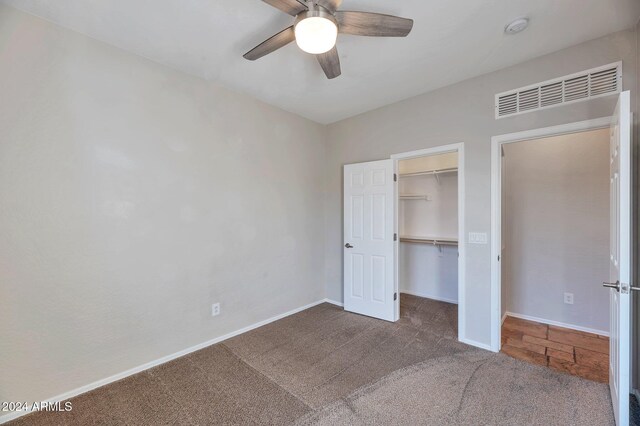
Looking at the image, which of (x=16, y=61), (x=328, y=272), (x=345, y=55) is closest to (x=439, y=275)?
(x=328, y=272)

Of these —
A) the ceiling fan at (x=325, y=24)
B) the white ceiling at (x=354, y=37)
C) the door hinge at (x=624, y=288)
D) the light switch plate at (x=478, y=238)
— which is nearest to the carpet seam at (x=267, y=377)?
the door hinge at (x=624, y=288)

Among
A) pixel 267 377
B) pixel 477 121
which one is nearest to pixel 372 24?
pixel 477 121

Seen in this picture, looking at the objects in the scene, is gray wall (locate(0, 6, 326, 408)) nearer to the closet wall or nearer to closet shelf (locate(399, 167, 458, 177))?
closet shelf (locate(399, 167, 458, 177))

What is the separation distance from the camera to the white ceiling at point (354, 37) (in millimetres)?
1814

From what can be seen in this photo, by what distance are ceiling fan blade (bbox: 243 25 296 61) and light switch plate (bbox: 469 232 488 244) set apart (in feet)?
7.97

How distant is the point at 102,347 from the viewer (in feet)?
7.02

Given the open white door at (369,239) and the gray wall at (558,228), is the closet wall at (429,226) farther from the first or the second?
the open white door at (369,239)

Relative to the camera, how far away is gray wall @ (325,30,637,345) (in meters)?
2.16

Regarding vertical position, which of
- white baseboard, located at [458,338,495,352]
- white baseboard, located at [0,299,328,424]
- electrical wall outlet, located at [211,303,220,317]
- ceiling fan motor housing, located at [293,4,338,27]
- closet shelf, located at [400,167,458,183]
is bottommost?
white baseboard, located at [0,299,328,424]

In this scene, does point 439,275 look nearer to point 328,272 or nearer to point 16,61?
point 328,272

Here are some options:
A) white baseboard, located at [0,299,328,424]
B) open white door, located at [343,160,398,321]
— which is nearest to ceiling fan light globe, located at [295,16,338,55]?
open white door, located at [343,160,398,321]

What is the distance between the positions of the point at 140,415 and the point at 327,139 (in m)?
3.69

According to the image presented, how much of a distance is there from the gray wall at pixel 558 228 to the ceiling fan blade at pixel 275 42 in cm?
315

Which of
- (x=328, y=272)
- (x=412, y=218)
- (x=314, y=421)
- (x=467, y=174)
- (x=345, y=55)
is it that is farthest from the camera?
(x=412, y=218)
